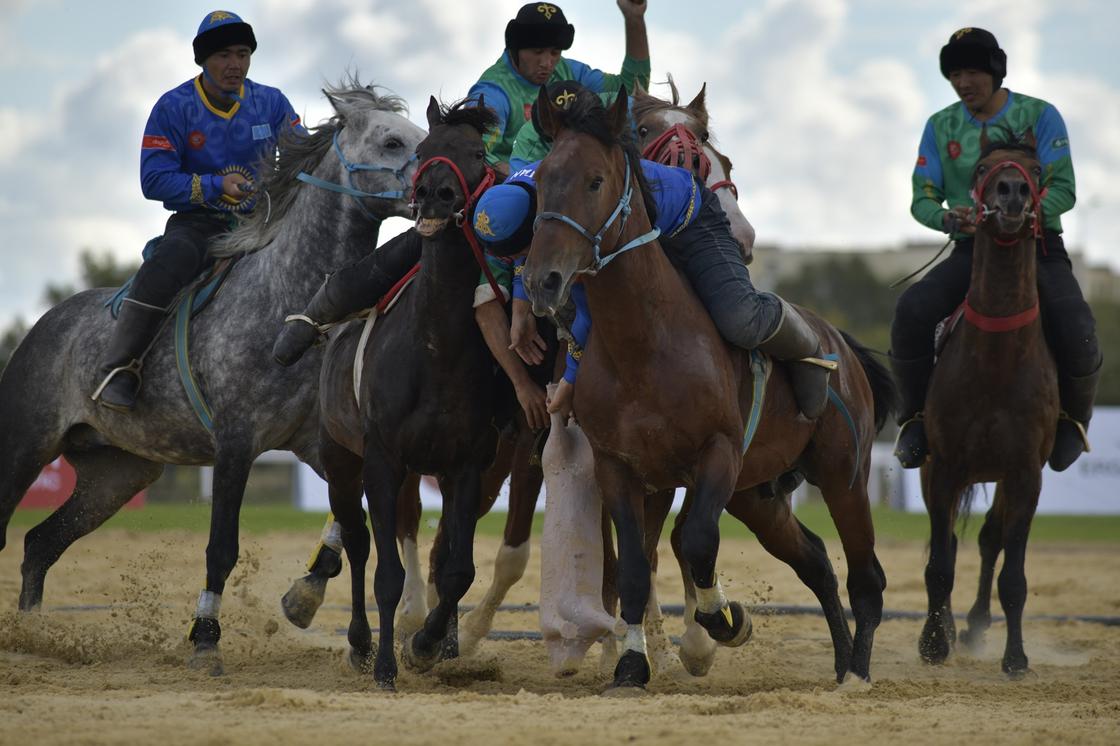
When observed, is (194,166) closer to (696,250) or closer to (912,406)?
(696,250)

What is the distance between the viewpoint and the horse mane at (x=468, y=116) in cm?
660

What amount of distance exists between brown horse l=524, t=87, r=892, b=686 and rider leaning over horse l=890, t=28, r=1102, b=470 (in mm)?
2304

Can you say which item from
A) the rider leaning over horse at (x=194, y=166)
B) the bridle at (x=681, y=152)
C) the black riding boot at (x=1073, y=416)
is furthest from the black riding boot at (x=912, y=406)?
the rider leaning over horse at (x=194, y=166)

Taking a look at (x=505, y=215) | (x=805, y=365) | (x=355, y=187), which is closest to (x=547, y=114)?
(x=505, y=215)

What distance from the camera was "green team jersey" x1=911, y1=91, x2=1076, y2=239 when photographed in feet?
27.6

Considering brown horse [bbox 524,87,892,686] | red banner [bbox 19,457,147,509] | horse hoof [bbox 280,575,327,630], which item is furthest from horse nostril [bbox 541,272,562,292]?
red banner [bbox 19,457,147,509]

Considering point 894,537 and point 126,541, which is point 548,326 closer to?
point 126,541

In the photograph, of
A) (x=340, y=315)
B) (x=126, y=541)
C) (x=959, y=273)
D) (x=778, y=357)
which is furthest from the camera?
(x=126, y=541)

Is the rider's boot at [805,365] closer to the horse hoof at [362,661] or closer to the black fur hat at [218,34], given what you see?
the horse hoof at [362,661]

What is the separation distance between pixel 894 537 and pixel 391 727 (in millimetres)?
13536

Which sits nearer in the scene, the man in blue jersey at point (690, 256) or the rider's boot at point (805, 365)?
the man in blue jersey at point (690, 256)

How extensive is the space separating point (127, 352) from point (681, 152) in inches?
133

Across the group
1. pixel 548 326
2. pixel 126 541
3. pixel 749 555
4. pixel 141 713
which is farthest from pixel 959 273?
pixel 126 541

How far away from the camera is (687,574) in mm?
7594
